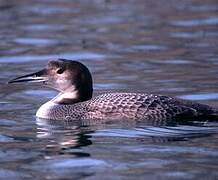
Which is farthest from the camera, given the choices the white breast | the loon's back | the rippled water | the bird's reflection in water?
the white breast

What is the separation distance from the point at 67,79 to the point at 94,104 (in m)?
0.55

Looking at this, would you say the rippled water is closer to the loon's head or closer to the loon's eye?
A: the loon's head

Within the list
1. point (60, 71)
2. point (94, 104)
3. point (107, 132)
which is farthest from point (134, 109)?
point (60, 71)

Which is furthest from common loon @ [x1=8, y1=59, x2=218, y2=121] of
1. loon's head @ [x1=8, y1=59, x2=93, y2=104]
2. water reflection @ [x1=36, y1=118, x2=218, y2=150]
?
water reflection @ [x1=36, y1=118, x2=218, y2=150]

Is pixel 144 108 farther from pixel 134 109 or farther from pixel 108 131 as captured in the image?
pixel 108 131

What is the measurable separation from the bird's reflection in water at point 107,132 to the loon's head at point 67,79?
525 millimetres

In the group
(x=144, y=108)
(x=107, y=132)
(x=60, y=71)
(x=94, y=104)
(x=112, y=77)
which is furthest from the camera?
(x=112, y=77)

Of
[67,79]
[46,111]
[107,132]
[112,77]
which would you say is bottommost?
[107,132]

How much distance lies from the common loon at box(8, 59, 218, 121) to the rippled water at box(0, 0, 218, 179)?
0.65 feet

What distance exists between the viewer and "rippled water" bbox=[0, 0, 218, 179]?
941 cm

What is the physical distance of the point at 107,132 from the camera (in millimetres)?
11023

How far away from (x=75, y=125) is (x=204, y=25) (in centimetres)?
915

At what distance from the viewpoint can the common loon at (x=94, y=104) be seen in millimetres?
11398

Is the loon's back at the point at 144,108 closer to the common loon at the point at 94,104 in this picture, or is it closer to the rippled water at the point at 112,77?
the common loon at the point at 94,104
